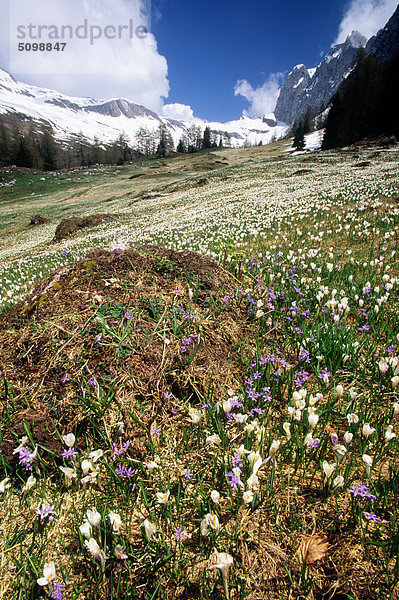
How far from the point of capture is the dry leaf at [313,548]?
5.38 feet

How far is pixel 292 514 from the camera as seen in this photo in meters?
1.85

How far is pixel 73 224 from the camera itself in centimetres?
2300

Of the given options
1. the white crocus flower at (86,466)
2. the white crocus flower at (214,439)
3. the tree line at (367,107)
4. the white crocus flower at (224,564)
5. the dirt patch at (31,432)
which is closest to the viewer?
the white crocus flower at (224,564)

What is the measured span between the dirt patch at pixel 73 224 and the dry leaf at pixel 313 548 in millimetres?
23359

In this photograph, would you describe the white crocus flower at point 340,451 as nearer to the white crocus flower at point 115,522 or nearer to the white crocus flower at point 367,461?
the white crocus flower at point 367,461

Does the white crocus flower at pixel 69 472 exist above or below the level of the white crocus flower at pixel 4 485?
above

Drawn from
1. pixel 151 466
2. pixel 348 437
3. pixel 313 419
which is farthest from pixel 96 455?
pixel 348 437

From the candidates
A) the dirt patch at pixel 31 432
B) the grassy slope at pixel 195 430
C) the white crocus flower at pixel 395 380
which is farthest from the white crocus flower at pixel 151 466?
the white crocus flower at pixel 395 380

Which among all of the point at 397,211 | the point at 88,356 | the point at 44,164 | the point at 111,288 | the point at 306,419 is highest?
the point at 44,164

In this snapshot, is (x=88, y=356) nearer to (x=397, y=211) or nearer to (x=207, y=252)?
(x=207, y=252)

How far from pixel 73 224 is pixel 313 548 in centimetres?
2524

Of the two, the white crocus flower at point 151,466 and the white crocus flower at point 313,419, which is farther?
the white crocus flower at point 313,419

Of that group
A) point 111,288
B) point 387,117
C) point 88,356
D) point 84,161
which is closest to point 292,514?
point 88,356

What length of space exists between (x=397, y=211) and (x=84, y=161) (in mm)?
179283
